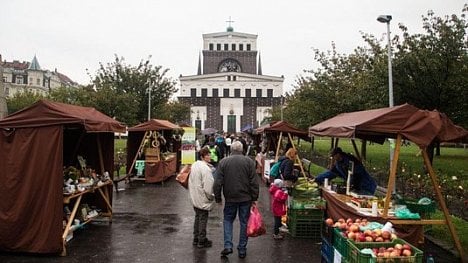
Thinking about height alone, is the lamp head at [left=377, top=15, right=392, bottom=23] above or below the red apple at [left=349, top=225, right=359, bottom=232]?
above

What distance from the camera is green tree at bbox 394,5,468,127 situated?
16328 millimetres

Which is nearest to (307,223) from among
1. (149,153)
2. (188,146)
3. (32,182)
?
(32,182)

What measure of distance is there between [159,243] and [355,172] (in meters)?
4.33

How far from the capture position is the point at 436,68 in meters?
16.5

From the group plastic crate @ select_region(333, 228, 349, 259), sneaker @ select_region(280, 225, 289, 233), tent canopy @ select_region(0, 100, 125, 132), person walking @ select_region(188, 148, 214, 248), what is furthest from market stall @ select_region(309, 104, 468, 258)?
tent canopy @ select_region(0, 100, 125, 132)

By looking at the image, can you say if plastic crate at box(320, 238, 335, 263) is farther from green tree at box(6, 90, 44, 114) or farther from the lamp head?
green tree at box(6, 90, 44, 114)

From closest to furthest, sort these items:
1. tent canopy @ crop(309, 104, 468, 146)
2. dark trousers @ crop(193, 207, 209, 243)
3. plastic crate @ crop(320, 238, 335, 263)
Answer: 1. plastic crate @ crop(320, 238, 335, 263)
2. tent canopy @ crop(309, 104, 468, 146)
3. dark trousers @ crop(193, 207, 209, 243)

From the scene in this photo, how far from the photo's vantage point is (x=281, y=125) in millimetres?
17594

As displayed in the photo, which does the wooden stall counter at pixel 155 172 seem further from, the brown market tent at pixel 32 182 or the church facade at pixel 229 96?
the church facade at pixel 229 96

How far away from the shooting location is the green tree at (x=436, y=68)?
53.6 feet

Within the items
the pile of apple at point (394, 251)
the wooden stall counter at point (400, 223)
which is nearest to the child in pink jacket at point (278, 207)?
the wooden stall counter at point (400, 223)

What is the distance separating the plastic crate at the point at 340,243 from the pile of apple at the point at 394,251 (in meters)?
0.34

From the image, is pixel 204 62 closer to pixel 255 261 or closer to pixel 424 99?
pixel 424 99

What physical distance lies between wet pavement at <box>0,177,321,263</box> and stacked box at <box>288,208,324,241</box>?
0.70ft
